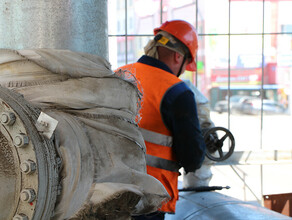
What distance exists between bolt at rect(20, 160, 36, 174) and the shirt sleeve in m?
1.66

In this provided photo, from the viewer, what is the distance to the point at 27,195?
40.8 inches

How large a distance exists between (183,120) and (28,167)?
5.52 ft

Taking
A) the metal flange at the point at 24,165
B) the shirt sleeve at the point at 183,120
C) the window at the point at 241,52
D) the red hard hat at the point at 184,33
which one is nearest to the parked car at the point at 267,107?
the window at the point at 241,52

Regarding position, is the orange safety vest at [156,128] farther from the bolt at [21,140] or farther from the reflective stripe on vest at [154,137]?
the bolt at [21,140]

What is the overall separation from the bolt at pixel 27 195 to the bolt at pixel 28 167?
0.13ft

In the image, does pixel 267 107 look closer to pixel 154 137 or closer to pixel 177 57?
pixel 177 57

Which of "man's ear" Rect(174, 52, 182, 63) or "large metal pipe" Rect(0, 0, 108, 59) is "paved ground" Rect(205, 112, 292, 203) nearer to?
"man's ear" Rect(174, 52, 182, 63)

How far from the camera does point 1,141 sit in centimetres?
110

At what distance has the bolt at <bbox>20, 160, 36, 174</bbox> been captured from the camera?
1036mm

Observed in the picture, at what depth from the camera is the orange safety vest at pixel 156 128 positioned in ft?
8.93

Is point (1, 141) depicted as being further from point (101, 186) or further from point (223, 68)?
point (223, 68)

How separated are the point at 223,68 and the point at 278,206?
28229mm

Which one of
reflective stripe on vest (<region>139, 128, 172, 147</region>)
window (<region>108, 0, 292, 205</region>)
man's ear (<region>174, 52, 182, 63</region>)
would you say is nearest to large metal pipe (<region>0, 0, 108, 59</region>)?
reflective stripe on vest (<region>139, 128, 172, 147</region>)

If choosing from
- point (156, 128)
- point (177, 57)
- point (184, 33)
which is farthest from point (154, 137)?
point (184, 33)
